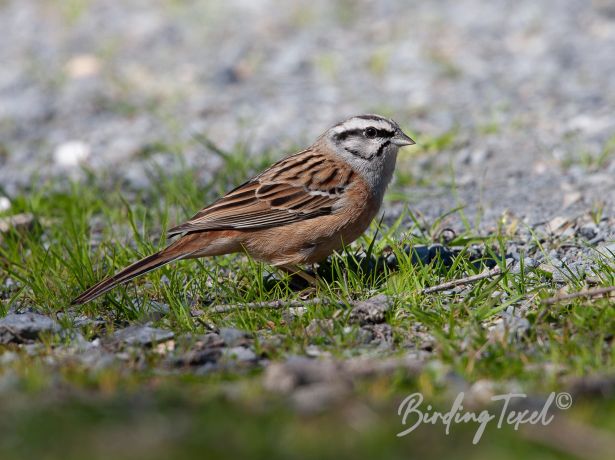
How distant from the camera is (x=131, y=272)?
6.13 m

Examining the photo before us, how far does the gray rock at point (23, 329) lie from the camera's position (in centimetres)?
548

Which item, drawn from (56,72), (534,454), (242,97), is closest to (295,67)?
(242,97)

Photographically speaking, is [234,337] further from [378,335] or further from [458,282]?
[458,282]

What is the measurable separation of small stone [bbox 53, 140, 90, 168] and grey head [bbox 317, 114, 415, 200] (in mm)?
3509

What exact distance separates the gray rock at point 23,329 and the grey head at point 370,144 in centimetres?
250

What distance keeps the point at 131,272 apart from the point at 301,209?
129 cm

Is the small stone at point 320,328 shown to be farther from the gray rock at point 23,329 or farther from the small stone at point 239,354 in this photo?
the gray rock at point 23,329

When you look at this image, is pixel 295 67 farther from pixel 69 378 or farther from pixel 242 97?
pixel 69 378

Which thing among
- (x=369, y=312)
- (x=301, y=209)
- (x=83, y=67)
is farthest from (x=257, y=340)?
(x=83, y=67)

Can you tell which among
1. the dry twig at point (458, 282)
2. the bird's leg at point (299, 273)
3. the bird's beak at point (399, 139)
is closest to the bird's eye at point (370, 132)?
the bird's beak at point (399, 139)

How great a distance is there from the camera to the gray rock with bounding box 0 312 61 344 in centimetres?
548

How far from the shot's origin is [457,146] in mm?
9469

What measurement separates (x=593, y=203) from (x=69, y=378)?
4561mm

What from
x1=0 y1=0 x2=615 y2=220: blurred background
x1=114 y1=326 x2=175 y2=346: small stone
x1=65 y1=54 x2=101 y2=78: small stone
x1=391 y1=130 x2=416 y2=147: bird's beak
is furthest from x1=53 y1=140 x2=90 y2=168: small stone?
x1=114 y1=326 x2=175 y2=346: small stone
